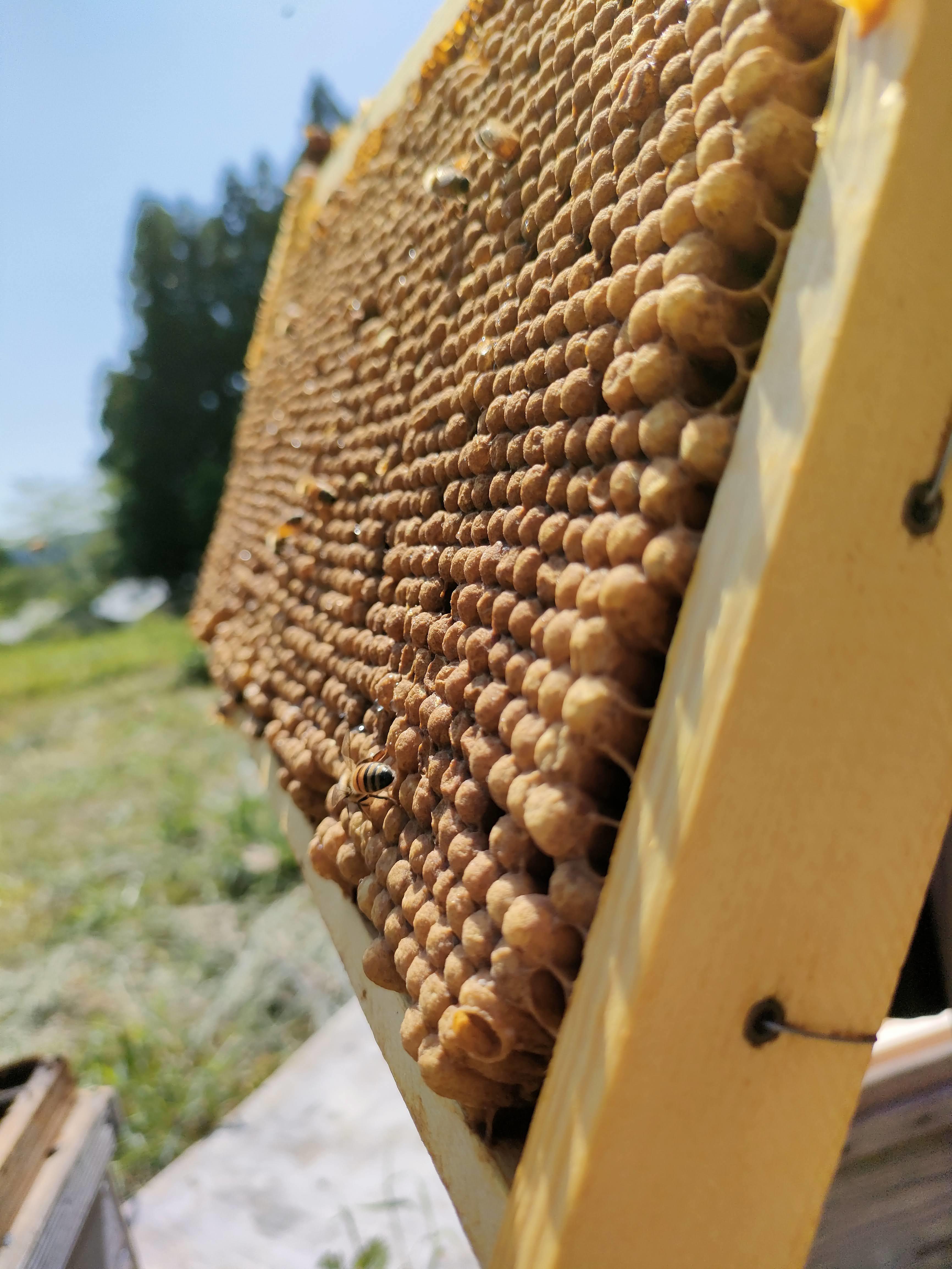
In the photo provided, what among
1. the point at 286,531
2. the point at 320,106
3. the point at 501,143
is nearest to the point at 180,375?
the point at 320,106

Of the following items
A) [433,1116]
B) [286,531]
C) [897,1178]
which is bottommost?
[897,1178]

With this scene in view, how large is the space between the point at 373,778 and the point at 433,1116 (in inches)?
21.1

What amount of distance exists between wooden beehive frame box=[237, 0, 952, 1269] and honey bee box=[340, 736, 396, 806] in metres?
0.59

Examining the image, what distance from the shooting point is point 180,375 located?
24219mm

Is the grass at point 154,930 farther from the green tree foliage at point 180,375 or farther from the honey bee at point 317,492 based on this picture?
the green tree foliage at point 180,375

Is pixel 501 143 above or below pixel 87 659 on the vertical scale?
above

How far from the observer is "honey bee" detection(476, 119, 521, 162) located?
5.54ft

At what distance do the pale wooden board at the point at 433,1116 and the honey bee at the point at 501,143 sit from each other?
156 cm

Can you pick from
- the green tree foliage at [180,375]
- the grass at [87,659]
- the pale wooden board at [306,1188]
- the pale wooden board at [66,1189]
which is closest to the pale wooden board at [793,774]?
the pale wooden board at [66,1189]

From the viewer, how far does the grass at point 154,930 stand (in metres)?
4.91

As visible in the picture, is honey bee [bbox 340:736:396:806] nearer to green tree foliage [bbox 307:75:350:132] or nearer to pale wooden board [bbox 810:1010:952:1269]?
pale wooden board [bbox 810:1010:952:1269]

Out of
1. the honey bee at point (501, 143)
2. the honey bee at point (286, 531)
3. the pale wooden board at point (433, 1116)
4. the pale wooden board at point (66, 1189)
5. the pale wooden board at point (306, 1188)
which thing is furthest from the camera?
the pale wooden board at point (306, 1188)

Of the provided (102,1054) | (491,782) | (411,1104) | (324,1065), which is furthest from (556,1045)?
(102,1054)

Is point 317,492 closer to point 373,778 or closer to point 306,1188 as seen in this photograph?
point 373,778
